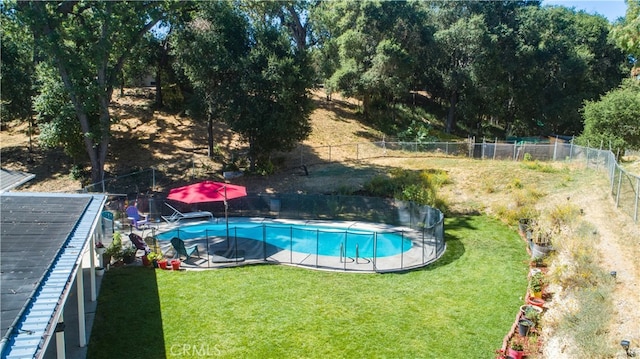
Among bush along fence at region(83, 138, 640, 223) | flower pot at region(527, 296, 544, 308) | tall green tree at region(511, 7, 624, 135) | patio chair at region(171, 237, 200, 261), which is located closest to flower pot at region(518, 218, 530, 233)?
bush along fence at region(83, 138, 640, 223)

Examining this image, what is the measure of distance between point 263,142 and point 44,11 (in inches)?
471

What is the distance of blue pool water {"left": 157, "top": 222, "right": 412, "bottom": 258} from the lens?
1695 cm

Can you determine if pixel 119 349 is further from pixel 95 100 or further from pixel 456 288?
pixel 95 100

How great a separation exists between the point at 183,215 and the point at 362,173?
10.9 m

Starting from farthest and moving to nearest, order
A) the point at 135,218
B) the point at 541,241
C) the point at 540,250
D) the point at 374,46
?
the point at 374,46, the point at 135,218, the point at 541,241, the point at 540,250

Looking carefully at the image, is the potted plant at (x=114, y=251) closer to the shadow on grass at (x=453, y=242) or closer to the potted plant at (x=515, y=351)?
the shadow on grass at (x=453, y=242)

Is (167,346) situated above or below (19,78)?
below

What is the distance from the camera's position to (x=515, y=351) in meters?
9.94

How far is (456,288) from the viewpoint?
1379 cm

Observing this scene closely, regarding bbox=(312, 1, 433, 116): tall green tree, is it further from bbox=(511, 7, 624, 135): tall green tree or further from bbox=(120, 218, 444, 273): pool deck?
bbox=(120, 218, 444, 273): pool deck

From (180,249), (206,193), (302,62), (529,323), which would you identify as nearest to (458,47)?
(302,62)

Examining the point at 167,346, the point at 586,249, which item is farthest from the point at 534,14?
the point at 167,346

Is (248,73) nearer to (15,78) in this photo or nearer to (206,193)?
(206,193)

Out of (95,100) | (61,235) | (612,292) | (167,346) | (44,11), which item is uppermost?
(44,11)
